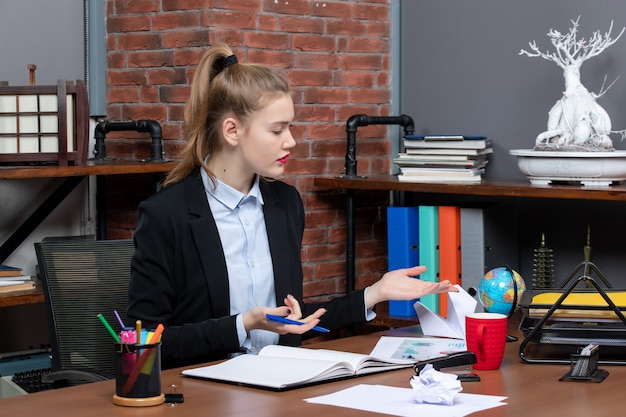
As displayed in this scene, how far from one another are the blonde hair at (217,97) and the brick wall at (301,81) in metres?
0.90

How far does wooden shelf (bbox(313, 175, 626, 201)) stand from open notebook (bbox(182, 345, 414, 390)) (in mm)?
1129

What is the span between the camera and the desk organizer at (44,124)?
3.18m

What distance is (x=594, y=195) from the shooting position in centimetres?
296

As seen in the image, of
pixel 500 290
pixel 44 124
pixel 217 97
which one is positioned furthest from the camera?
Answer: pixel 44 124

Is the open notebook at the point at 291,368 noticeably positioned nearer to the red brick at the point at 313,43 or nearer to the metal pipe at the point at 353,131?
the metal pipe at the point at 353,131

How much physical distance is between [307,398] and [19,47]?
218 cm

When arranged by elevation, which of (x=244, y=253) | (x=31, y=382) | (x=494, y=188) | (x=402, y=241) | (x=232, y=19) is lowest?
(x=31, y=382)

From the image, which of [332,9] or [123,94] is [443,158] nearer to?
[332,9]

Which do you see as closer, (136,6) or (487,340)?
(487,340)

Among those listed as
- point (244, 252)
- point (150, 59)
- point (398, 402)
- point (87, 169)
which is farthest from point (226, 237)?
point (150, 59)

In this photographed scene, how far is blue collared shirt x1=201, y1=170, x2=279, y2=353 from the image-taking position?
244 cm

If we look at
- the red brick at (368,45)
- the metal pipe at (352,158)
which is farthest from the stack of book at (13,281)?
the red brick at (368,45)

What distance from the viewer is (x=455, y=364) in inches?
79.0

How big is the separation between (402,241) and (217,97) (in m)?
1.25
